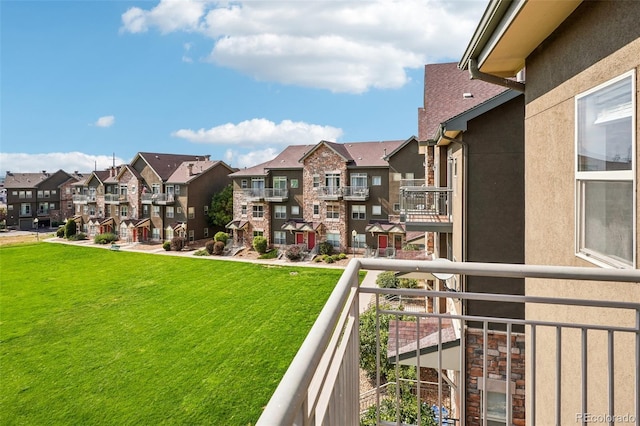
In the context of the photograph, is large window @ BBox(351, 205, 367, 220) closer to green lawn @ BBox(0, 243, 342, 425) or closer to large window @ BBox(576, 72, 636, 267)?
green lawn @ BBox(0, 243, 342, 425)

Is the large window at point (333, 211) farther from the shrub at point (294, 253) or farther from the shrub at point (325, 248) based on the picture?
the shrub at point (294, 253)

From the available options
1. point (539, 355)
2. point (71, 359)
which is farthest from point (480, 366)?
point (71, 359)

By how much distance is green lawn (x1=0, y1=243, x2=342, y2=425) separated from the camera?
11.2 m

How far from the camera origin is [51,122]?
2256 inches

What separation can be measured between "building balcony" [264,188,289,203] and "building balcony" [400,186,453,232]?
1974 cm

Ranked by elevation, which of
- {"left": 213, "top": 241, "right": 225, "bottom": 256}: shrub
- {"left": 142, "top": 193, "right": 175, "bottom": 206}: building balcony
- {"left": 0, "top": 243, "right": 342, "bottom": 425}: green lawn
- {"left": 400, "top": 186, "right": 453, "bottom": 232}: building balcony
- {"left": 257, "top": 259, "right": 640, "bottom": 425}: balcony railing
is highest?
{"left": 142, "top": 193, "right": 175, "bottom": 206}: building balcony

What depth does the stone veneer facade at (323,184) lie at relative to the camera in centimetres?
2867

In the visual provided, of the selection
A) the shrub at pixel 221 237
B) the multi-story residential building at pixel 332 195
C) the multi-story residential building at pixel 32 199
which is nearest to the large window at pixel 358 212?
the multi-story residential building at pixel 332 195

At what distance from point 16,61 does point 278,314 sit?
3991cm

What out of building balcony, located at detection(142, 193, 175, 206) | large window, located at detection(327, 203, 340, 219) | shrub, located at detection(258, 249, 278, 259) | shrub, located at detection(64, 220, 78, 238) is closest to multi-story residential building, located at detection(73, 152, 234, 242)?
building balcony, located at detection(142, 193, 175, 206)

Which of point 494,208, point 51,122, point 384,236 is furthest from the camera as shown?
point 51,122

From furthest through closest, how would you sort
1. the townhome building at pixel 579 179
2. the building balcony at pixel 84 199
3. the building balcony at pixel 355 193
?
1. the building balcony at pixel 84 199
2. the building balcony at pixel 355 193
3. the townhome building at pixel 579 179

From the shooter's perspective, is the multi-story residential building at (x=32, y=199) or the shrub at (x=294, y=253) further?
the multi-story residential building at (x=32, y=199)

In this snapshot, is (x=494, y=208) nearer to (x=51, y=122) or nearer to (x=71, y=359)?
(x=71, y=359)
